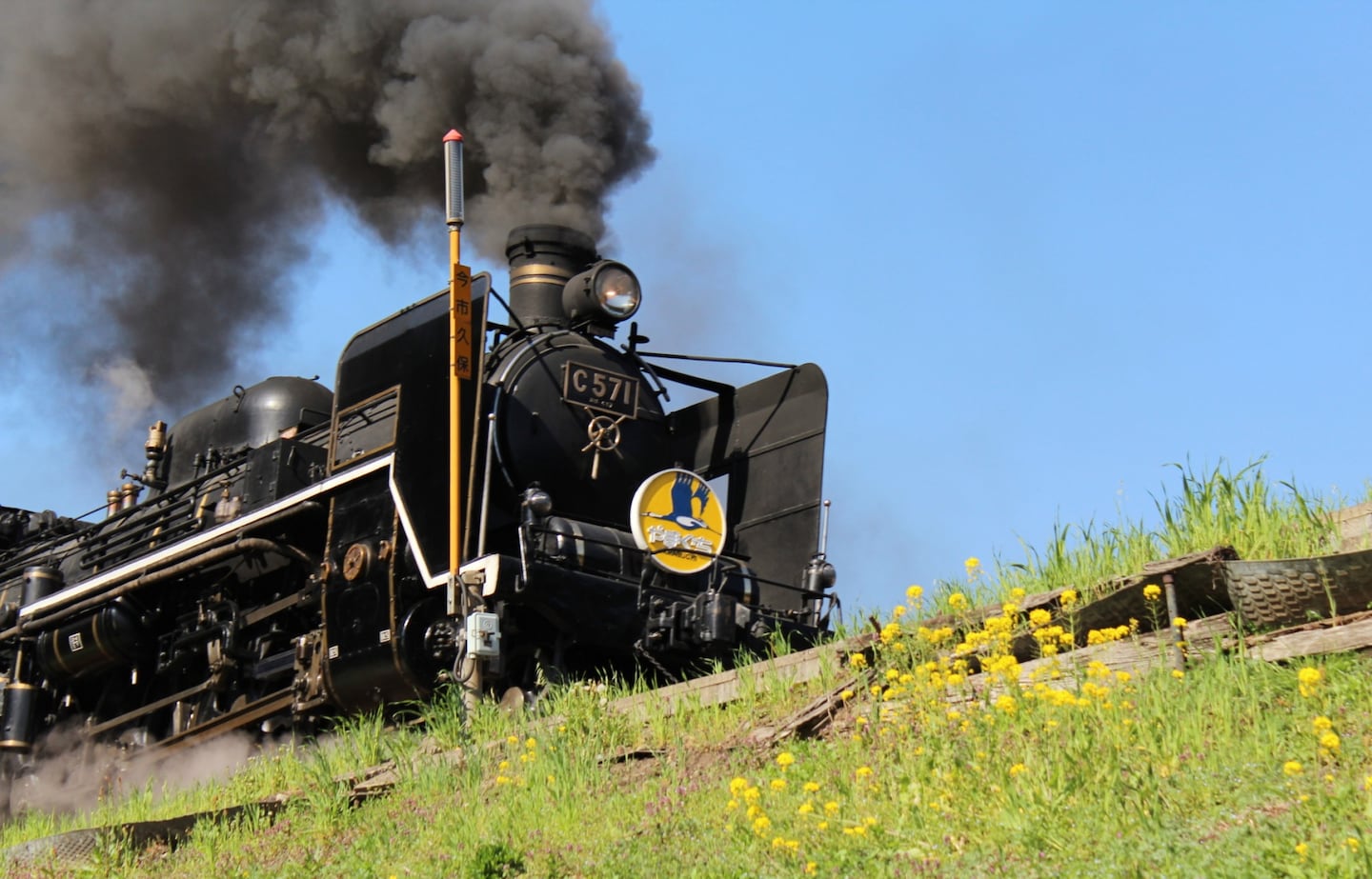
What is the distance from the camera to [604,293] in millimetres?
10133

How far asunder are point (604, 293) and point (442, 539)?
2186 millimetres

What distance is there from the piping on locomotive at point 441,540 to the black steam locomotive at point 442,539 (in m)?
0.02

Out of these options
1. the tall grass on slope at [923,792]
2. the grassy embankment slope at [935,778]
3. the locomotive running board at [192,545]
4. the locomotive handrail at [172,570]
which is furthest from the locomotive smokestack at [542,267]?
the tall grass on slope at [923,792]

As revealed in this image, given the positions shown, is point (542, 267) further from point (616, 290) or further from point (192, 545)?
point (192, 545)

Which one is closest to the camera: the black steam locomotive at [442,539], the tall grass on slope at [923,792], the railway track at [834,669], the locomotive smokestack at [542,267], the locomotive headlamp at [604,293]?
the tall grass on slope at [923,792]

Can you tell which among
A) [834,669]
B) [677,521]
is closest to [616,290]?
[677,521]

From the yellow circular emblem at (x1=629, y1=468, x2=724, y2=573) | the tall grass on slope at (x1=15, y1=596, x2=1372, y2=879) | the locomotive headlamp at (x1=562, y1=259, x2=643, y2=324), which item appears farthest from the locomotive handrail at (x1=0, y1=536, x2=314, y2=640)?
the tall grass on slope at (x1=15, y1=596, x2=1372, y2=879)

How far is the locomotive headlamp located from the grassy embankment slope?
133 inches

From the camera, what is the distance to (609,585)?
28.9 ft

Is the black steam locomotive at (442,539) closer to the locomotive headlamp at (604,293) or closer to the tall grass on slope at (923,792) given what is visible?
the locomotive headlamp at (604,293)

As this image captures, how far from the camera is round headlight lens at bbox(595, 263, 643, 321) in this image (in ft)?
33.2

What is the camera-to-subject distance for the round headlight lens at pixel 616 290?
1013 centimetres

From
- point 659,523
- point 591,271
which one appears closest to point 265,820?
point 659,523

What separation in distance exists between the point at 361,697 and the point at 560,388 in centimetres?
214
